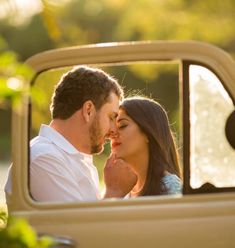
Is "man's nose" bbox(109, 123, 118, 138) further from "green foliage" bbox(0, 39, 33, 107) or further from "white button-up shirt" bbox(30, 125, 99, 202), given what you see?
"green foliage" bbox(0, 39, 33, 107)

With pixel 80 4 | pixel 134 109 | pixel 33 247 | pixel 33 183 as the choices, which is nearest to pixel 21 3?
pixel 134 109

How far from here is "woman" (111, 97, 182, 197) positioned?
4.37 metres

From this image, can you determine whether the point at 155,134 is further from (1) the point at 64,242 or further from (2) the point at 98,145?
(1) the point at 64,242

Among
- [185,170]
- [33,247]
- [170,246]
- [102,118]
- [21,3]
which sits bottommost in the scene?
[33,247]

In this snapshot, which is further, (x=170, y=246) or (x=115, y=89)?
(x=115, y=89)

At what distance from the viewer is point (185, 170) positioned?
384 cm

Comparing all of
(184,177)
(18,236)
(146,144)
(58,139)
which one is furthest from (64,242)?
(18,236)

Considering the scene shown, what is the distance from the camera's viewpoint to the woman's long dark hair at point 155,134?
4480 mm

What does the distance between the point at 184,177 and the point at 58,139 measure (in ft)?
2.01

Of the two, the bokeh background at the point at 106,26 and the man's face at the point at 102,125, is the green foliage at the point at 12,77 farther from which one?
the man's face at the point at 102,125

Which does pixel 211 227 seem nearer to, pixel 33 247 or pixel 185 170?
pixel 185 170

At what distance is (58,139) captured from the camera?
4.25 m

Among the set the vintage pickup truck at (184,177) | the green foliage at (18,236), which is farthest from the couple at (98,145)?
the green foliage at (18,236)

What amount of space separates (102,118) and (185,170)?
0.57 m
